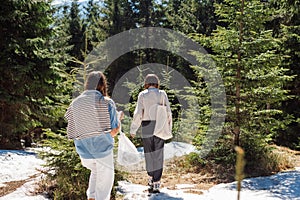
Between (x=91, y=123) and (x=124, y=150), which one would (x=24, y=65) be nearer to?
(x=124, y=150)

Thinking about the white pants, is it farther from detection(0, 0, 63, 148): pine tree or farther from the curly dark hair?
detection(0, 0, 63, 148): pine tree

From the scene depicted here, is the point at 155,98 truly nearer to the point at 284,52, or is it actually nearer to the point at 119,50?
the point at 284,52

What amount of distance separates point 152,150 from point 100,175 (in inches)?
64.5

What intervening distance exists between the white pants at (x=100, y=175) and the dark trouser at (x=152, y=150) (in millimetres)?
1481

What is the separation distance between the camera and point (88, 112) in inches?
140

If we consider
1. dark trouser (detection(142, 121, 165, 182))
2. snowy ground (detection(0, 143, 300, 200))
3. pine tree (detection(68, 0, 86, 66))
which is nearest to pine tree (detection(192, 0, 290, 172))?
snowy ground (detection(0, 143, 300, 200))

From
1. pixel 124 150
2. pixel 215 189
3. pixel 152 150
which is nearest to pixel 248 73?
pixel 215 189

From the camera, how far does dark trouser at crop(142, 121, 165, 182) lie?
202 inches

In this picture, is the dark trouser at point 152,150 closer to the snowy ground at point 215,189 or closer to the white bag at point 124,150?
the snowy ground at point 215,189

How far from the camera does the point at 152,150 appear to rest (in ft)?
17.1

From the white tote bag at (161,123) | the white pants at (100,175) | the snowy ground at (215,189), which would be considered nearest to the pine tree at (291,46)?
the snowy ground at (215,189)

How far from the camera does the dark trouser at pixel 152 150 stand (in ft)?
16.9

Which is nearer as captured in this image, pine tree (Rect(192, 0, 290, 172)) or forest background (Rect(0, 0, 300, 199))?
forest background (Rect(0, 0, 300, 199))

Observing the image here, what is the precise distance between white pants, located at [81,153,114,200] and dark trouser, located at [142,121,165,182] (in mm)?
1481
